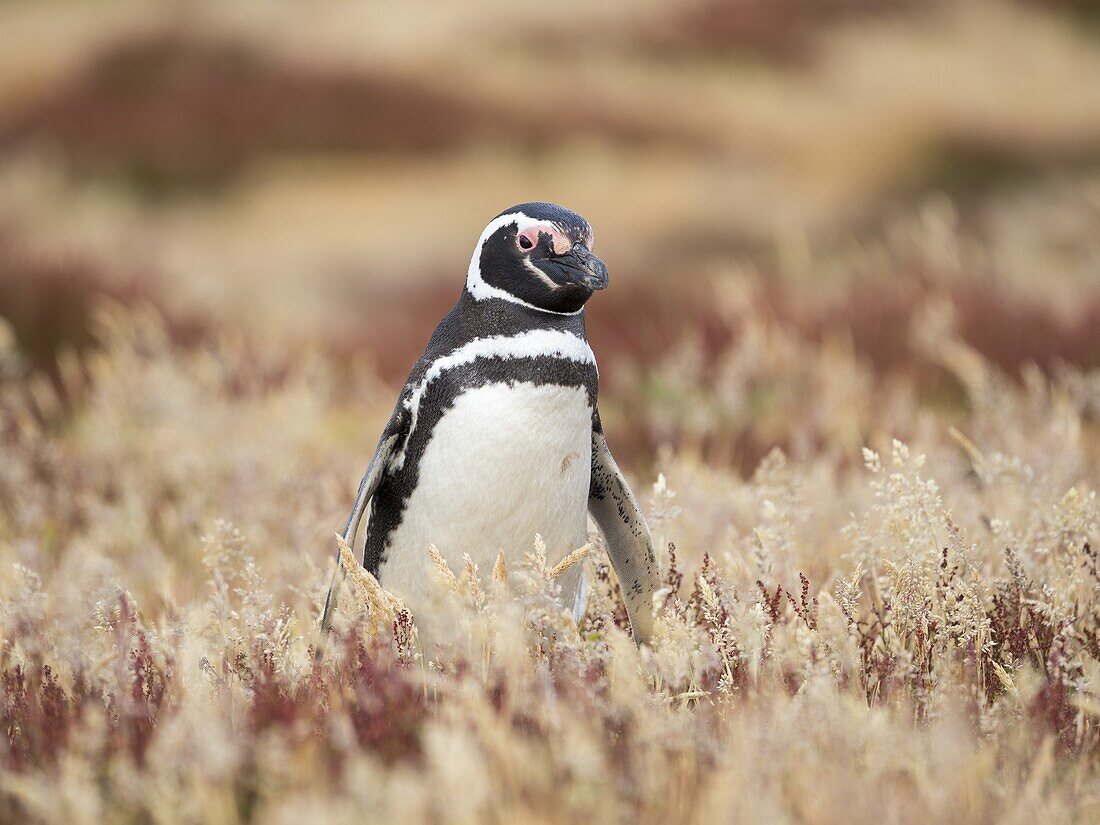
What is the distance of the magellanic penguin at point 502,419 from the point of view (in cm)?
302

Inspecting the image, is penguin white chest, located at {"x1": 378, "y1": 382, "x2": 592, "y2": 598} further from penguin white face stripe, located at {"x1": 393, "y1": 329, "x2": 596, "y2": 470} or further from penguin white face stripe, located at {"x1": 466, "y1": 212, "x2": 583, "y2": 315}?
penguin white face stripe, located at {"x1": 466, "y1": 212, "x2": 583, "y2": 315}

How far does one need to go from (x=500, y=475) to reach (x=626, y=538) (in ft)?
1.95

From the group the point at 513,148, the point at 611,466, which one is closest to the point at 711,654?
the point at 611,466

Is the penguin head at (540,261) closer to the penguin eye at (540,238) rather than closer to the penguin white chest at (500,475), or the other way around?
the penguin eye at (540,238)

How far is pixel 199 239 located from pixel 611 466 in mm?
13321

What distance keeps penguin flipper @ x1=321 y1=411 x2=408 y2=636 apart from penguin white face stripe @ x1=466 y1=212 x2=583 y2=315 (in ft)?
1.16

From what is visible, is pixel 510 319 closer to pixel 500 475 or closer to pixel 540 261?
pixel 540 261

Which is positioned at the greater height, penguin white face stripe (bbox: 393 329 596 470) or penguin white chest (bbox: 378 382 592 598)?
penguin white face stripe (bbox: 393 329 596 470)

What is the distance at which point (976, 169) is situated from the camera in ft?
60.9

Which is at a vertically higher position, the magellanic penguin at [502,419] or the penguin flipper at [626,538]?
the magellanic penguin at [502,419]

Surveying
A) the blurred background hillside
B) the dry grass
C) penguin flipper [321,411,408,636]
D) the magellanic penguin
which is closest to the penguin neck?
the magellanic penguin

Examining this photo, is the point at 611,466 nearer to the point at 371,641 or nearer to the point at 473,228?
the point at 371,641

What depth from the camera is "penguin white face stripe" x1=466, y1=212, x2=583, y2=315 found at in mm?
3082

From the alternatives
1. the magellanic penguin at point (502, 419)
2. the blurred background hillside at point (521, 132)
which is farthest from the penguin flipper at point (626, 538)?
the blurred background hillside at point (521, 132)
